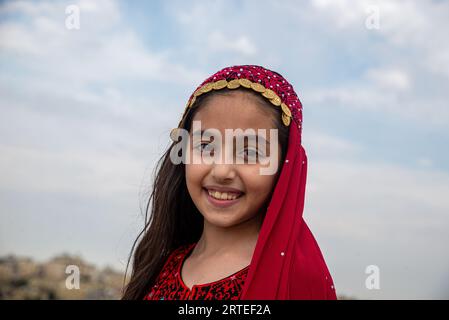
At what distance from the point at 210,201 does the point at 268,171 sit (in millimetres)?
312

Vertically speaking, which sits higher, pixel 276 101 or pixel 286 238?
pixel 276 101

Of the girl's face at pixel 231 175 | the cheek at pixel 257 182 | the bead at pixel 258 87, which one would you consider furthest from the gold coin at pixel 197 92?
the cheek at pixel 257 182

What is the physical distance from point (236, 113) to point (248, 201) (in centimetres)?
41

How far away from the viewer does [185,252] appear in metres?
2.90

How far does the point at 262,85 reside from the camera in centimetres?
255

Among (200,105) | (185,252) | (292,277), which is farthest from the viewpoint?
(185,252)

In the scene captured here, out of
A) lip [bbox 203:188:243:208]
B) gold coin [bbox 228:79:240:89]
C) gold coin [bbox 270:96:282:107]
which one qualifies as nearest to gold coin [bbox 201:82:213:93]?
gold coin [bbox 228:79:240:89]

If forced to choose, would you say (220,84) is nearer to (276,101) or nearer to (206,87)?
(206,87)

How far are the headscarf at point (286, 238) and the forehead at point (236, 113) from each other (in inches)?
A: 2.6

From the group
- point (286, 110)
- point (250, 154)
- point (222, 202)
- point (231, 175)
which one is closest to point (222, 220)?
point (222, 202)

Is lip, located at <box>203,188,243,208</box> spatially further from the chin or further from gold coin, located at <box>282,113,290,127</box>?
gold coin, located at <box>282,113,290,127</box>
